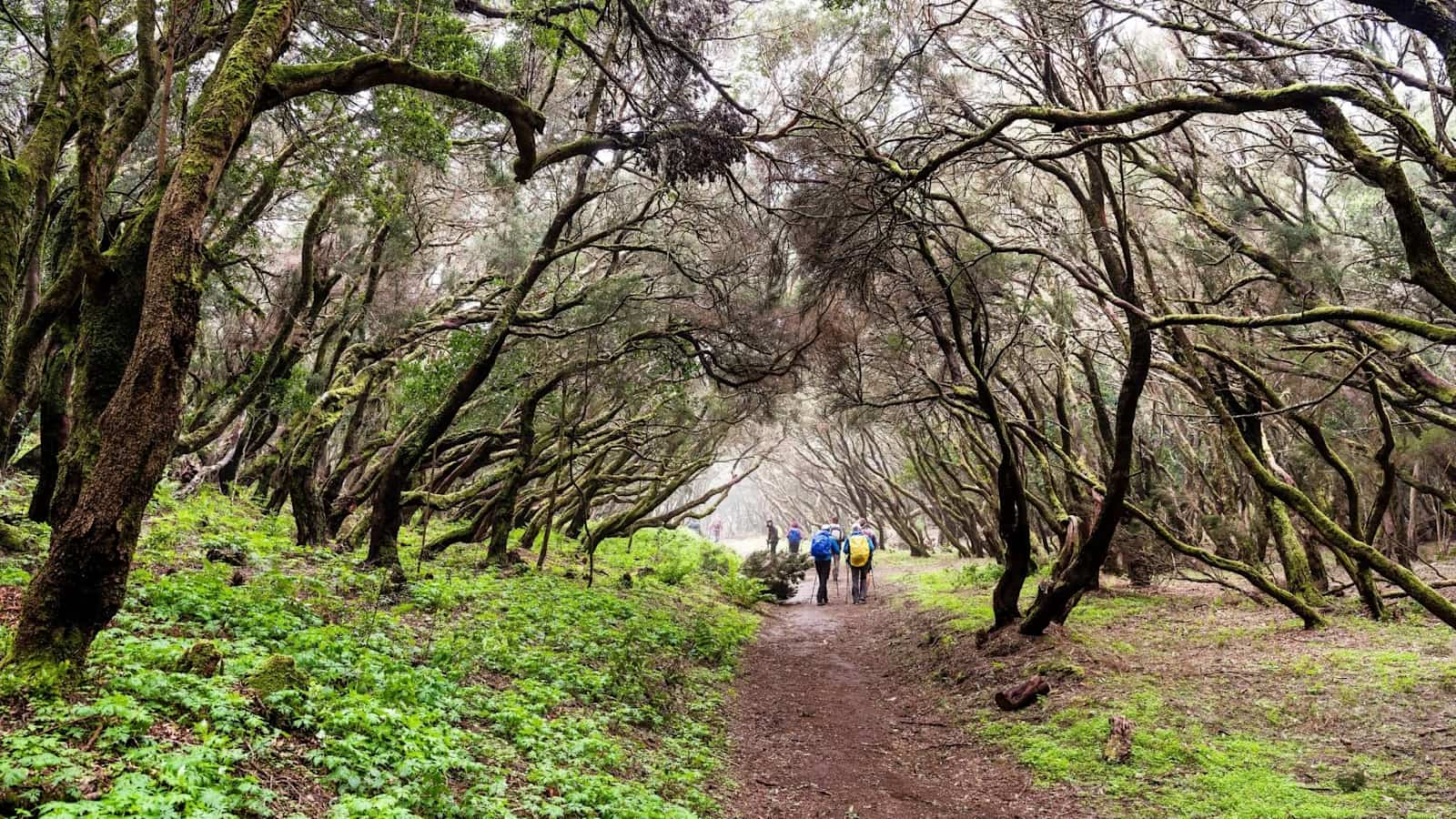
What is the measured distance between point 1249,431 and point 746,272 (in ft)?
21.9

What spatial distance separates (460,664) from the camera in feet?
18.9

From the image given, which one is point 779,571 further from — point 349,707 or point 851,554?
point 349,707

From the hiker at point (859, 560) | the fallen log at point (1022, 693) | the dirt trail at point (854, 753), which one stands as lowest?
the dirt trail at point (854, 753)

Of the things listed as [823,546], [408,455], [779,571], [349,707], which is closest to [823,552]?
[823,546]

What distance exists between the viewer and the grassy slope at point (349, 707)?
2906mm

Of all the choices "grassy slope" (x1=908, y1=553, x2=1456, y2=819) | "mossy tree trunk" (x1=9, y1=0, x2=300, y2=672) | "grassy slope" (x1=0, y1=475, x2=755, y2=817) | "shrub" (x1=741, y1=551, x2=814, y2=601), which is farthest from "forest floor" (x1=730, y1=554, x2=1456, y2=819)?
"shrub" (x1=741, y1=551, x2=814, y2=601)

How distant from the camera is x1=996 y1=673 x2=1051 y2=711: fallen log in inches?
283

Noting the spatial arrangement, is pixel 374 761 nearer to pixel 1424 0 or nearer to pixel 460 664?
pixel 460 664

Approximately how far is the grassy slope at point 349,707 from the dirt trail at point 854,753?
1.43ft

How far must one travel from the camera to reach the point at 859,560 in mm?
16031

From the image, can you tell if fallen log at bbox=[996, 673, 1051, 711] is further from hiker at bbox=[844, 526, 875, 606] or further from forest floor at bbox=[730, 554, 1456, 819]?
hiker at bbox=[844, 526, 875, 606]

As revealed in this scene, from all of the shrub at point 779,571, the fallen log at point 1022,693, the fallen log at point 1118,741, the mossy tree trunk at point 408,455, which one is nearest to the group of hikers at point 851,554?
the shrub at point 779,571

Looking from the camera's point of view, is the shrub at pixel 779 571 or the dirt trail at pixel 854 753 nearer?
the dirt trail at pixel 854 753

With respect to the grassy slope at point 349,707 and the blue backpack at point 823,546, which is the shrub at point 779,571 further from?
the grassy slope at point 349,707
